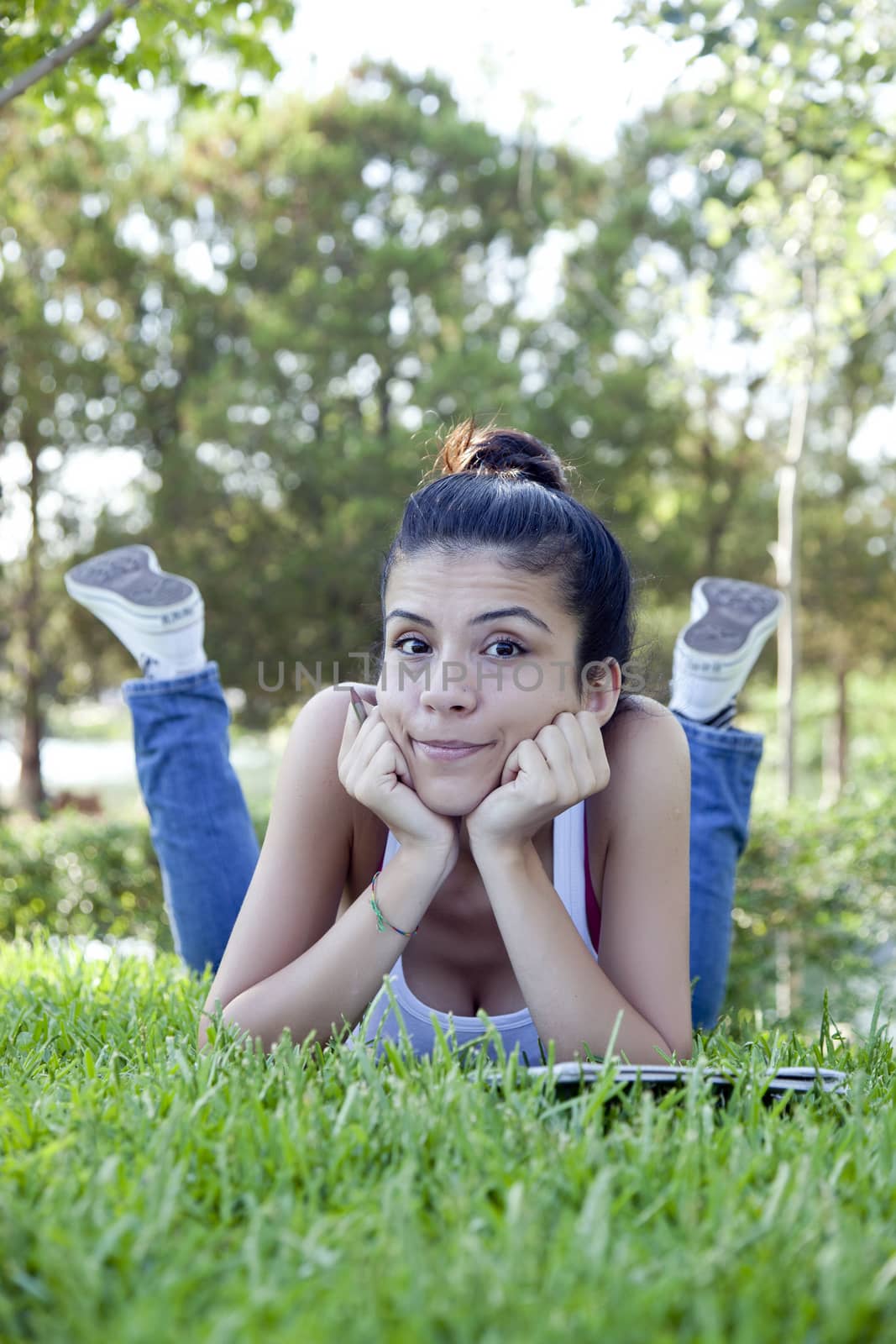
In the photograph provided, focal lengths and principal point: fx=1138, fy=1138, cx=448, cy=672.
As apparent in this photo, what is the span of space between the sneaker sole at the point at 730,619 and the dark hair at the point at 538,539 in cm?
114

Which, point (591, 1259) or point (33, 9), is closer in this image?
point (591, 1259)

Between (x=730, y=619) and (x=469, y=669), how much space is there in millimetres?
2045

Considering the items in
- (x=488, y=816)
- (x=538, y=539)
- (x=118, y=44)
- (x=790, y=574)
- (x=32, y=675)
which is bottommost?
(x=32, y=675)

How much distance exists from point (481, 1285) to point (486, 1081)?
2.22ft

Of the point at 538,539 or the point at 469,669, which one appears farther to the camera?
the point at 538,539

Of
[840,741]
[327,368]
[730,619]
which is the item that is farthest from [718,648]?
[840,741]

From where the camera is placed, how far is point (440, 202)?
15.1 meters

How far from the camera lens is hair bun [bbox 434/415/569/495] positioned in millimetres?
2918

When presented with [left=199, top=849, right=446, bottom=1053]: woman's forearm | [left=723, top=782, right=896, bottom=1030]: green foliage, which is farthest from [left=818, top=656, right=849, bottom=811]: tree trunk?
[left=199, top=849, right=446, bottom=1053]: woman's forearm

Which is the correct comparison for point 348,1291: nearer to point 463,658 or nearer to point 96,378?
point 463,658

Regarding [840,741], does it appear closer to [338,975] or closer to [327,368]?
[327,368]

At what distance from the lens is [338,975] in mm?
2078

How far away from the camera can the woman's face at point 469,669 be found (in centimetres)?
225

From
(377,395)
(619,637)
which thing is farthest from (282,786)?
(377,395)
